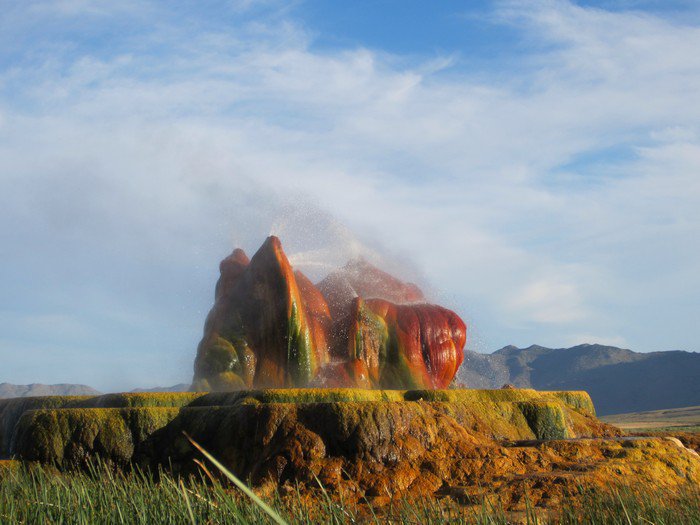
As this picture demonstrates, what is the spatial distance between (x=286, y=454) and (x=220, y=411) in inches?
89.8

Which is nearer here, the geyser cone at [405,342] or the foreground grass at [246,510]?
the foreground grass at [246,510]

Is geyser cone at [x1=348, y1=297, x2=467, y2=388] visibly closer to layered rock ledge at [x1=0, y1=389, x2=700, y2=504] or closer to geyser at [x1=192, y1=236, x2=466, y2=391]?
geyser at [x1=192, y1=236, x2=466, y2=391]

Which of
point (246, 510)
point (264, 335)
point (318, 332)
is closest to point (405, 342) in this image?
point (318, 332)

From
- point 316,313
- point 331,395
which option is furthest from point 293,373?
point 331,395

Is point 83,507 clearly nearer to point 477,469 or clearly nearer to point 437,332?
point 477,469

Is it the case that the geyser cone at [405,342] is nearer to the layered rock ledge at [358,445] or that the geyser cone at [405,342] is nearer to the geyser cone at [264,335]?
the geyser cone at [264,335]

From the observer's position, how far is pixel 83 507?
344 inches

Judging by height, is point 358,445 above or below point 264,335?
below

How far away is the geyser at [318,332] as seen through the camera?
21391 millimetres

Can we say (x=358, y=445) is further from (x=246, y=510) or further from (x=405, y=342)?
(x=405, y=342)

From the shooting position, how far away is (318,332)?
2242 centimetres

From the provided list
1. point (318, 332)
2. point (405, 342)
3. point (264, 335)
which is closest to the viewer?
point (264, 335)

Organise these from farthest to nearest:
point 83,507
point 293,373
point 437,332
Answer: point 437,332 → point 293,373 → point 83,507

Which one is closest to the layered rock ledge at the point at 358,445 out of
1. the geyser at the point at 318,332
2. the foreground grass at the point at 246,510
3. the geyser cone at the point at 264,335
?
the foreground grass at the point at 246,510
